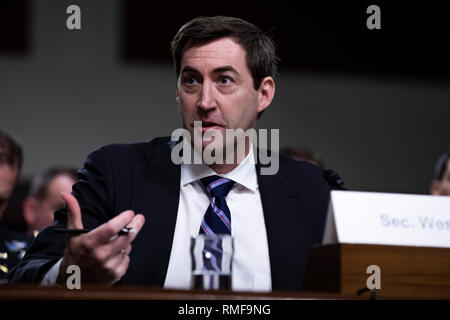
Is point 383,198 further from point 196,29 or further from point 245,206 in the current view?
point 196,29

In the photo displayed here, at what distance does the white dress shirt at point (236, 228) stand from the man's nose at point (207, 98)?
21 centimetres

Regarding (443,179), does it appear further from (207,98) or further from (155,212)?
(155,212)

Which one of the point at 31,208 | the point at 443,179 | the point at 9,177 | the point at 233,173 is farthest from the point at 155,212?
the point at 31,208

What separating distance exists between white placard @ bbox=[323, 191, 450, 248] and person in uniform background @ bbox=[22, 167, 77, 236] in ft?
7.69

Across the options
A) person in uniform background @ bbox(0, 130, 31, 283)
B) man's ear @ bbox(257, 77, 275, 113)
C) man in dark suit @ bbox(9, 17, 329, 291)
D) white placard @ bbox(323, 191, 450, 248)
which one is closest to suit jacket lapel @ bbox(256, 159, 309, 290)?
man in dark suit @ bbox(9, 17, 329, 291)

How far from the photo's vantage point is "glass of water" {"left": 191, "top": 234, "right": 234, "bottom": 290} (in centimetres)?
145

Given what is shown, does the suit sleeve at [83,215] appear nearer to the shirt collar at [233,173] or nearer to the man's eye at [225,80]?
the shirt collar at [233,173]

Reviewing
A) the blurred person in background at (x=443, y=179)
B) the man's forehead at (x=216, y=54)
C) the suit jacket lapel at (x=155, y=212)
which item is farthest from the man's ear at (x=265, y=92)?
the blurred person in background at (x=443, y=179)

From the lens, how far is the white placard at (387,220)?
1437 millimetres

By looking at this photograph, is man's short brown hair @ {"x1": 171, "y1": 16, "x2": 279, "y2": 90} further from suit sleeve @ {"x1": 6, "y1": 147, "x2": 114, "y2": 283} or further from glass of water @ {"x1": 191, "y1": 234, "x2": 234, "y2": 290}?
glass of water @ {"x1": 191, "y1": 234, "x2": 234, "y2": 290}

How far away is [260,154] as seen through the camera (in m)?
2.30

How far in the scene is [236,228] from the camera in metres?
2.01

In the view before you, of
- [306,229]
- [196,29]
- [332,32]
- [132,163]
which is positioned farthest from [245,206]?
[332,32]
